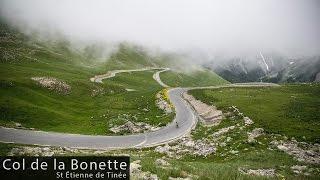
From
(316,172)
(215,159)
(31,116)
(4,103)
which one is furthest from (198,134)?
(4,103)

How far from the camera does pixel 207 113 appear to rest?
86375 millimetres

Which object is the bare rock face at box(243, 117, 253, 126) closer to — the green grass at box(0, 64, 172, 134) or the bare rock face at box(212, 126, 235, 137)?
the bare rock face at box(212, 126, 235, 137)

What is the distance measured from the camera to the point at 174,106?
314 feet

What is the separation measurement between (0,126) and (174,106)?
49.5 m

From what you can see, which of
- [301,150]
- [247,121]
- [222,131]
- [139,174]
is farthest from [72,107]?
[139,174]

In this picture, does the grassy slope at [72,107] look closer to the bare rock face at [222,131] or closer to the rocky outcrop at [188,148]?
the bare rock face at [222,131]

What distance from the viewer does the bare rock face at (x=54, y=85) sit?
97562mm

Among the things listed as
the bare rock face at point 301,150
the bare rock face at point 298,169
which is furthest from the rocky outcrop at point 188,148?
the bare rock face at point 298,169

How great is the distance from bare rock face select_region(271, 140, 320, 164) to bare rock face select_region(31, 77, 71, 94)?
211 feet

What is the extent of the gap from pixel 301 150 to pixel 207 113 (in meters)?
34.7

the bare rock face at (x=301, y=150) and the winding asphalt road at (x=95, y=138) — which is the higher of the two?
the winding asphalt road at (x=95, y=138)

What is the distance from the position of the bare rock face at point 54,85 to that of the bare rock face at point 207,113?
3705 cm

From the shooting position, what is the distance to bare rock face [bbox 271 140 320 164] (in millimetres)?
49312

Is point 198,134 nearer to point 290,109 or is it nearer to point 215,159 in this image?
point 215,159
